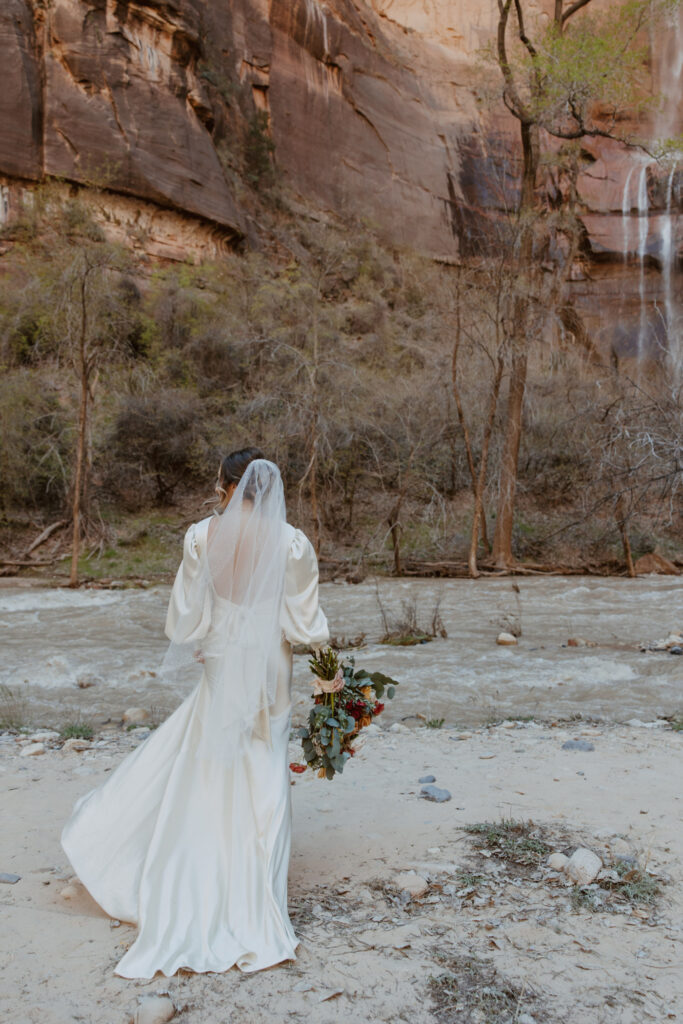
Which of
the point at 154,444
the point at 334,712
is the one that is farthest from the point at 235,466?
the point at 154,444

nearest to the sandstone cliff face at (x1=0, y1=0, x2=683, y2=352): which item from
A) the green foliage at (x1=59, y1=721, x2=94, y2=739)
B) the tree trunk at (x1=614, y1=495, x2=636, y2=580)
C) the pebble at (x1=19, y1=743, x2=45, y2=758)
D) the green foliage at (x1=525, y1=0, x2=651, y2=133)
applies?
the green foliage at (x1=525, y1=0, x2=651, y2=133)

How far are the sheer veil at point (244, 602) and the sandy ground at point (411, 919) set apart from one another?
0.81 meters

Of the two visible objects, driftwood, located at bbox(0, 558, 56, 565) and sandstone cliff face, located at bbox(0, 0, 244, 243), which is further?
sandstone cliff face, located at bbox(0, 0, 244, 243)

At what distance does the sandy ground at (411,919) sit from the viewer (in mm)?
2322

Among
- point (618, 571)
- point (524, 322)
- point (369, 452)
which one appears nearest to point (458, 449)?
point (369, 452)

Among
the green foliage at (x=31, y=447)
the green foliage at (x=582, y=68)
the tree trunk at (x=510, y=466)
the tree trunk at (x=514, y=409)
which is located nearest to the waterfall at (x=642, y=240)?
the green foliage at (x=582, y=68)

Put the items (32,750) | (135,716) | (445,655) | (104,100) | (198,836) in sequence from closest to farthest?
(198,836)
(32,750)
(135,716)
(445,655)
(104,100)

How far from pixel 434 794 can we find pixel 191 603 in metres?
2.04

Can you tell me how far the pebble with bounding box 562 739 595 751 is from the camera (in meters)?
5.37

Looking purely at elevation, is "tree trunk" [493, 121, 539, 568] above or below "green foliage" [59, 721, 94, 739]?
above

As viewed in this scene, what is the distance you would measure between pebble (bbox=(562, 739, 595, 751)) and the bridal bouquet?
2.68m

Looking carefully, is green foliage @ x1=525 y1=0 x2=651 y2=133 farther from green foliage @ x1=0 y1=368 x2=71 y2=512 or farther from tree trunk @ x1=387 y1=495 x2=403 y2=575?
green foliage @ x1=0 y1=368 x2=71 y2=512

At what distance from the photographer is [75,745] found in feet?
18.3

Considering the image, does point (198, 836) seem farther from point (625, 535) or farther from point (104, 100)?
point (104, 100)
